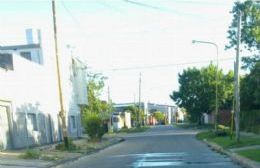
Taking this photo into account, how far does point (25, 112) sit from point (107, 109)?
1729 inches

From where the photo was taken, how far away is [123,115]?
380 feet

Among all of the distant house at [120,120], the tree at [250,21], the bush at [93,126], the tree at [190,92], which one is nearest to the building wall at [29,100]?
the bush at [93,126]

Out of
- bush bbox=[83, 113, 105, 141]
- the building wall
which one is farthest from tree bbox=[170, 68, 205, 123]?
the building wall

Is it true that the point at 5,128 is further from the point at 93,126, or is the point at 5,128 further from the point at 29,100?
the point at 93,126

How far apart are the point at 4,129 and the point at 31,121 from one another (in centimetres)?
592

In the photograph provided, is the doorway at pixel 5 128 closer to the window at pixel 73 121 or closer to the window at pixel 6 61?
the window at pixel 6 61

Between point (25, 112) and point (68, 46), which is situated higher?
point (68, 46)

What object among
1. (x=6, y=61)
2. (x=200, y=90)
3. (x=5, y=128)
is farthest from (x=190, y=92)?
(x=5, y=128)

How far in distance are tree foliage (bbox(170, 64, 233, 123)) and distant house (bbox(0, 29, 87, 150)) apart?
26369 millimetres

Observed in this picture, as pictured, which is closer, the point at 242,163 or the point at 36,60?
the point at 242,163

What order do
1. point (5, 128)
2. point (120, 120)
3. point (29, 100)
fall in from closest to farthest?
point (5, 128), point (29, 100), point (120, 120)

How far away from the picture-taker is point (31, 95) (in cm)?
3650

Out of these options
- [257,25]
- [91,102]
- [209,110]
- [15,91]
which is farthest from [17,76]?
[209,110]

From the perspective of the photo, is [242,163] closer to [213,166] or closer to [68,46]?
Answer: [213,166]
